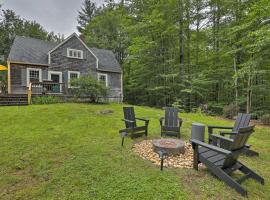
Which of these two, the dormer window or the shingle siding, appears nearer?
the shingle siding

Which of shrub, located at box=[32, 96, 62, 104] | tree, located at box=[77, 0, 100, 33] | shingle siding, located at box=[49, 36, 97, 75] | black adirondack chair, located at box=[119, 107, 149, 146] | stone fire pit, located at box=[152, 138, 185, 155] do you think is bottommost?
stone fire pit, located at box=[152, 138, 185, 155]

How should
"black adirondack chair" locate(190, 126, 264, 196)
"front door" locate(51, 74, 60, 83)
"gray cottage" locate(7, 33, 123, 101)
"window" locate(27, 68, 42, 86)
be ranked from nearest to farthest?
1. "black adirondack chair" locate(190, 126, 264, 196)
2. "gray cottage" locate(7, 33, 123, 101)
3. "window" locate(27, 68, 42, 86)
4. "front door" locate(51, 74, 60, 83)

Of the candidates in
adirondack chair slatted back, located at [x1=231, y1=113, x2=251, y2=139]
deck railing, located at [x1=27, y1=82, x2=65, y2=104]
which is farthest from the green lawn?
deck railing, located at [x1=27, y1=82, x2=65, y2=104]

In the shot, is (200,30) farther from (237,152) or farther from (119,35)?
(237,152)

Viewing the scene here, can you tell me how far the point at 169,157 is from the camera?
4309 millimetres

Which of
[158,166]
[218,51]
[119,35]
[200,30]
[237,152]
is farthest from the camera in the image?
[119,35]

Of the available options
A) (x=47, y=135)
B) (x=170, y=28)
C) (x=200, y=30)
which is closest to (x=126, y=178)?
(x=47, y=135)

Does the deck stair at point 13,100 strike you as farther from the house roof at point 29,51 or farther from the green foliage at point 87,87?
the green foliage at point 87,87

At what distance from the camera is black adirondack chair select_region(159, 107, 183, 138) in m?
6.10

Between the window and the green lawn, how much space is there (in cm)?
831

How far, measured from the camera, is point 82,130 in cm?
643

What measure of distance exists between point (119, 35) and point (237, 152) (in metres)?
22.2

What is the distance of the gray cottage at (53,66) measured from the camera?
1279 centimetres

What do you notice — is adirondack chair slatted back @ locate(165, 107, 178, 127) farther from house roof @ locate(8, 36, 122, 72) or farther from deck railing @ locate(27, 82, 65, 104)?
house roof @ locate(8, 36, 122, 72)
